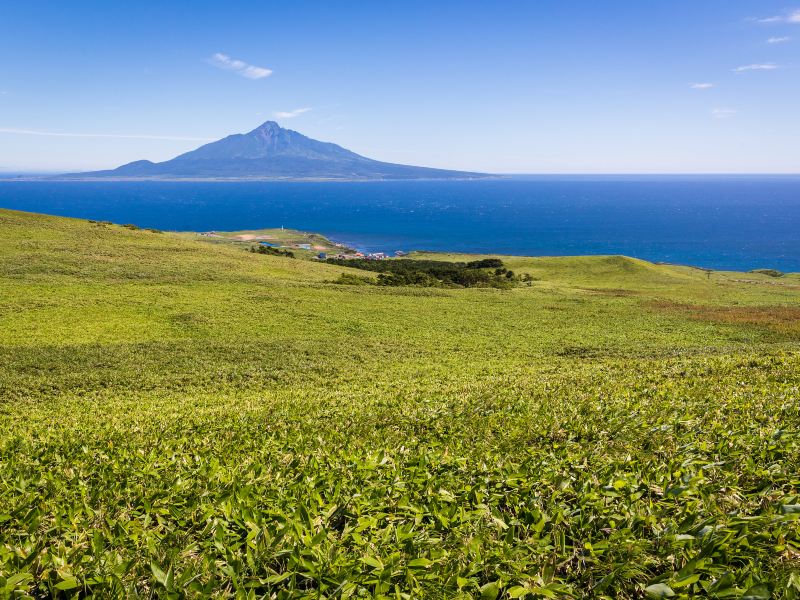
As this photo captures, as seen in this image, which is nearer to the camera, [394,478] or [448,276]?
[394,478]

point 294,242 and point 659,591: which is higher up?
point 294,242

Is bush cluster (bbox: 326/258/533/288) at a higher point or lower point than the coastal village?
lower

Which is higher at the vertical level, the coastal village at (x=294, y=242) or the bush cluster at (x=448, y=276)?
the coastal village at (x=294, y=242)

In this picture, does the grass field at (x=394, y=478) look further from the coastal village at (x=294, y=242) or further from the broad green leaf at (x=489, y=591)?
the coastal village at (x=294, y=242)

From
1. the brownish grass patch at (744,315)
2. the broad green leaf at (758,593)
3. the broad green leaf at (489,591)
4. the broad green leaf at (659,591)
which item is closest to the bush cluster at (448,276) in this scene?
the brownish grass patch at (744,315)

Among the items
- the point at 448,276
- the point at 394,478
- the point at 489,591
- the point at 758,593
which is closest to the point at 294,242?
the point at 448,276

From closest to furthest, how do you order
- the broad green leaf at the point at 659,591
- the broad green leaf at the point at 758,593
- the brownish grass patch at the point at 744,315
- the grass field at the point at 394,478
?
the broad green leaf at the point at 758,593 < the broad green leaf at the point at 659,591 < the grass field at the point at 394,478 < the brownish grass patch at the point at 744,315

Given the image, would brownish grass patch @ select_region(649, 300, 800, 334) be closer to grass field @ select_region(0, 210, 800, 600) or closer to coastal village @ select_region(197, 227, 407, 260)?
grass field @ select_region(0, 210, 800, 600)

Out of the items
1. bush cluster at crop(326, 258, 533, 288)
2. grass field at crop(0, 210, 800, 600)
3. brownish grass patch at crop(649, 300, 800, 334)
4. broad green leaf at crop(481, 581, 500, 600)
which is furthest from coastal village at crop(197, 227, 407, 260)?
broad green leaf at crop(481, 581, 500, 600)

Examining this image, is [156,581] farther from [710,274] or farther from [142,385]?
[710,274]

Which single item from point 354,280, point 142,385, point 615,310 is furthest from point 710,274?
point 142,385

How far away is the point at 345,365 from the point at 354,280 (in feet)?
110

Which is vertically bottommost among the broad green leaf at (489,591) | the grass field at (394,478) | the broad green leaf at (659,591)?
the grass field at (394,478)

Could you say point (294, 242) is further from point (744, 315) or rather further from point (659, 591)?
point (659, 591)
